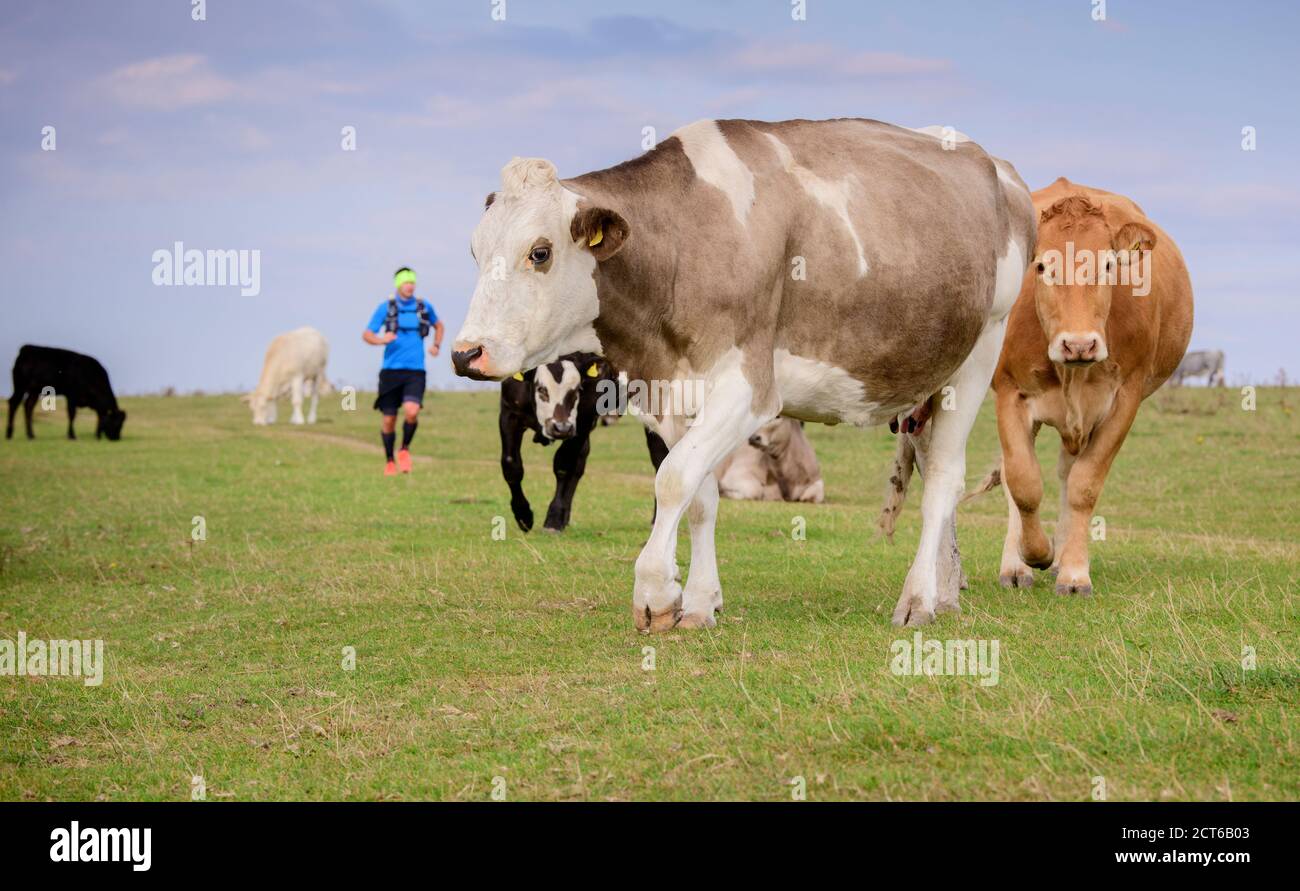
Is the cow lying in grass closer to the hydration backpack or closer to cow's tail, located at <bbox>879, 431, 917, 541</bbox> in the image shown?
the hydration backpack

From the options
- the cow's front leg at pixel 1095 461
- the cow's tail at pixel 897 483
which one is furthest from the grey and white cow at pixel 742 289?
the cow's front leg at pixel 1095 461

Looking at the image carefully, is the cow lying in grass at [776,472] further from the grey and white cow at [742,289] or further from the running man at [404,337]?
the grey and white cow at [742,289]

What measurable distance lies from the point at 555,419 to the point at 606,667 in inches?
259

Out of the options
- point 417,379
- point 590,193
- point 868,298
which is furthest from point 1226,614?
point 417,379

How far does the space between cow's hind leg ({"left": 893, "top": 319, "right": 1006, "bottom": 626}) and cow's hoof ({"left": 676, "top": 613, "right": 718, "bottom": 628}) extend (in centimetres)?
103

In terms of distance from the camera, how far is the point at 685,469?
7.50 meters

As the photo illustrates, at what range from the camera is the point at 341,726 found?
652 centimetres

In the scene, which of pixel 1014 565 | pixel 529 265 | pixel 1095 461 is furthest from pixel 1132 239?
pixel 529 265

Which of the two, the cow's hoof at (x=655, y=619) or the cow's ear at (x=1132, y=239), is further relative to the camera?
the cow's ear at (x=1132, y=239)

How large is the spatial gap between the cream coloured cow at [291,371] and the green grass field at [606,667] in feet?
76.1

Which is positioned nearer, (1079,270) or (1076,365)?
(1076,365)

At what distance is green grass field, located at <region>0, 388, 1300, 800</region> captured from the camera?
5.43 m

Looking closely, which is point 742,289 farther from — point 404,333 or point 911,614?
point 404,333

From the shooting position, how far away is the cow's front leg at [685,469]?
24.6ft
